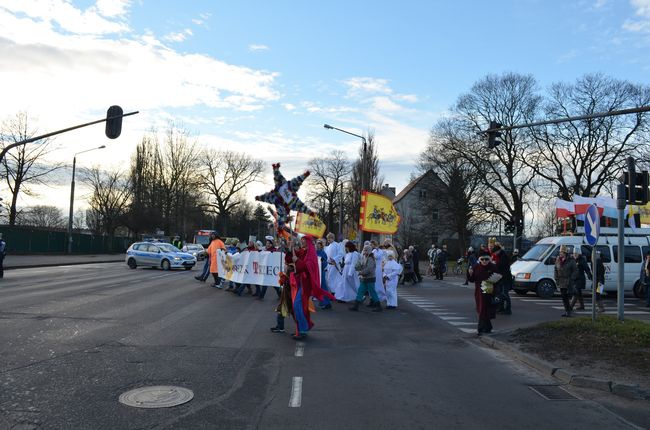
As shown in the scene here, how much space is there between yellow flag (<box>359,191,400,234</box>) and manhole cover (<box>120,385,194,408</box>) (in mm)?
15416

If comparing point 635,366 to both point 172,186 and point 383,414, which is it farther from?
point 172,186

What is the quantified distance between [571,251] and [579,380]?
44.2 feet

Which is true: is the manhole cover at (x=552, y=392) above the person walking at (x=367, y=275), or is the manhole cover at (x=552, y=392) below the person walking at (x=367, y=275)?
below

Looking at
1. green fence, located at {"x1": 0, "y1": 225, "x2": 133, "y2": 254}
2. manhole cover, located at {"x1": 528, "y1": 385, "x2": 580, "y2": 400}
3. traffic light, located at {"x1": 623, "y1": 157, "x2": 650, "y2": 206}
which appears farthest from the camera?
green fence, located at {"x1": 0, "y1": 225, "x2": 133, "y2": 254}

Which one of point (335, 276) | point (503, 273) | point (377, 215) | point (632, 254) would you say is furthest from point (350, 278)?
point (632, 254)

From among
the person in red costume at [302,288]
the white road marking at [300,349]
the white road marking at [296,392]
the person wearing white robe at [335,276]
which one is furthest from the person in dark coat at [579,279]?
the white road marking at [296,392]

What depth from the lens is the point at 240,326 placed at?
421 inches

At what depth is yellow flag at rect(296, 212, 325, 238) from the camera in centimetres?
1970

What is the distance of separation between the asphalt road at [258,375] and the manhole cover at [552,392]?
109 millimetres

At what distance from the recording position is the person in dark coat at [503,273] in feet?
44.7

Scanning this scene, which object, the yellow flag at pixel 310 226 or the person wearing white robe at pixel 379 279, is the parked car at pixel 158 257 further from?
the person wearing white robe at pixel 379 279

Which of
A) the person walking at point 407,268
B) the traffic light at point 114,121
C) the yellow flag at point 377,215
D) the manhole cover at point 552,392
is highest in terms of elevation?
the traffic light at point 114,121

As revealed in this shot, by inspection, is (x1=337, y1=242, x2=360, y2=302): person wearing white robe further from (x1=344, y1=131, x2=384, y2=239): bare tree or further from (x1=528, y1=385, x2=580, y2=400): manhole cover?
(x1=344, y1=131, x2=384, y2=239): bare tree

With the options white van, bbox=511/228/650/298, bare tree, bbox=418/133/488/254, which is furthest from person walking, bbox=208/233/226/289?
bare tree, bbox=418/133/488/254
